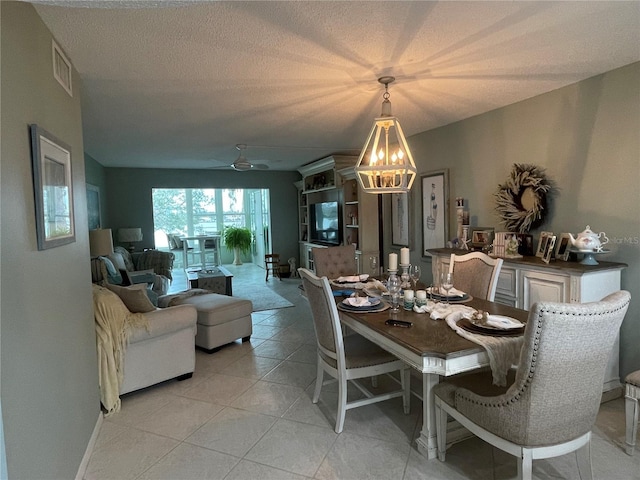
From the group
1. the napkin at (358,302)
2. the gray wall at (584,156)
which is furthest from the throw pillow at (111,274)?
the gray wall at (584,156)

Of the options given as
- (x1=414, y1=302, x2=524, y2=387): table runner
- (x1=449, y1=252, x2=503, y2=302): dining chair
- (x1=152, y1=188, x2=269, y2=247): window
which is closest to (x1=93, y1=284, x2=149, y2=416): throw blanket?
(x1=414, y1=302, x2=524, y2=387): table runner

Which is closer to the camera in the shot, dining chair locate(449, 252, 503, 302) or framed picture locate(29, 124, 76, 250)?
framed picture locate(29, 124, 76, 250)

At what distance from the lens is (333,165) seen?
20.8 feet

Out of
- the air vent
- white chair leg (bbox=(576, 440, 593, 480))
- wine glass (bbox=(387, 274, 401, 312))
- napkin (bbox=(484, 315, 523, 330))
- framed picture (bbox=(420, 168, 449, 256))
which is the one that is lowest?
white chair leg (bbox=(576, 440, 593, 480))

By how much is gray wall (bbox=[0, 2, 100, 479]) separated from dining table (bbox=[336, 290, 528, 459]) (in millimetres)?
1555

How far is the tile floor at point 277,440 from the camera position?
2.04 meters

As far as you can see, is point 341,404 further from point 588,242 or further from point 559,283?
point 588,242

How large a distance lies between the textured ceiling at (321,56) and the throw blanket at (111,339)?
1.62 m

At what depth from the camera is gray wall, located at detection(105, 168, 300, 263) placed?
739 cm

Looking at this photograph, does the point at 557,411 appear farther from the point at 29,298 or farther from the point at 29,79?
the point at 29,79

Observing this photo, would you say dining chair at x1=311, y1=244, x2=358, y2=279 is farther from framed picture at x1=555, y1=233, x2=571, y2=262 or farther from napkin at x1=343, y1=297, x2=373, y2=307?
framed picture at x1=555, y1=233, x2=571, y2=262

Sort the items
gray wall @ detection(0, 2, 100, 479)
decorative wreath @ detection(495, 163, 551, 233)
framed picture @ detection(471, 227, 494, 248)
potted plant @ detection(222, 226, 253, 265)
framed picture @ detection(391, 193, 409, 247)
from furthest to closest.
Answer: potted plant @ detection(222, 226, 253, 265) → framed picture @ detection(391, 193, 409, 247) → framed picture @ detection(471, 227, 494, 248) → decorative wreath @ detection(495, 163, 551, 233) → gray wall @ detection(0, 2, 100, 479)

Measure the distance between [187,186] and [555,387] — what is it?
7.47 m

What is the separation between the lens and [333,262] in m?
3.95
